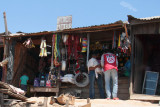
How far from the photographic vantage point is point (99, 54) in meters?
10.9

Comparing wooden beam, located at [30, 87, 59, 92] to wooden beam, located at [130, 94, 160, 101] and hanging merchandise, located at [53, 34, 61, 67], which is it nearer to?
hanging merchandise, located at [53, 34, 61, 67]

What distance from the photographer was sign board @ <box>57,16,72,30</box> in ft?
45.3

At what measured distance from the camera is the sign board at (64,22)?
544 inches

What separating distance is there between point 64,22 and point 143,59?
546 cm

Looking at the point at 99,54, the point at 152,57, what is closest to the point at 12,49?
the point at 99,54

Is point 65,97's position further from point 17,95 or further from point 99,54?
point 99,54

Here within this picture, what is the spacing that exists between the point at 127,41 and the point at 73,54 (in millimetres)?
2772

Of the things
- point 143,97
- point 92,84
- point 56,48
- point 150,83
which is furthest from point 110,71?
point 56,48

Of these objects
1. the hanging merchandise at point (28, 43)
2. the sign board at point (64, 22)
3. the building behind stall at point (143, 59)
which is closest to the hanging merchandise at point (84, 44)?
the building behind stall at point (143, 59)

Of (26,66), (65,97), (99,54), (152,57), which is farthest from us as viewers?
(26,66)

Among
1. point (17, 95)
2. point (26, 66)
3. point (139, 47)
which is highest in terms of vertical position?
point (139, 47)

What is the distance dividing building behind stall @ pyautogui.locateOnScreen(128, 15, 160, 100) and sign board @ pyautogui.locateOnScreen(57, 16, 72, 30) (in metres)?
4.81

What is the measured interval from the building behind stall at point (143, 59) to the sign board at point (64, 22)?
189 inches

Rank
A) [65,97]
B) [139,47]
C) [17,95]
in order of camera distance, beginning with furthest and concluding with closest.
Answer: [139,47]
[17,95]
[65,97]
